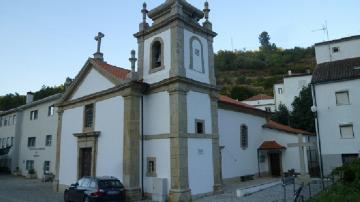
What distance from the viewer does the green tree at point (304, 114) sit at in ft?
125

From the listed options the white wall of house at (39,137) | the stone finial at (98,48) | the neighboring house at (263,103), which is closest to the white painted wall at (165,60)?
the stone finial at (98,48)

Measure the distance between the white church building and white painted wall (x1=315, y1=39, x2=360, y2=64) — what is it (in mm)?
13134

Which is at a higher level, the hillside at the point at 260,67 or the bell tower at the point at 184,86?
the hillside at the point at 260,67

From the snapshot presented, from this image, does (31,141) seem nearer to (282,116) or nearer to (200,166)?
(200,166)

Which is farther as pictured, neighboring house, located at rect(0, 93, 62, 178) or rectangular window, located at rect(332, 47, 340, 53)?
neighboring house, located at rect(0, 93, 62, 178)

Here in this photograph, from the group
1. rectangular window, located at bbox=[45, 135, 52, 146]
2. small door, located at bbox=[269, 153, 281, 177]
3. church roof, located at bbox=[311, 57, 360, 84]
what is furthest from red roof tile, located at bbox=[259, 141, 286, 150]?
rectangular window, located at bbox=[45, 135, 52, 146]

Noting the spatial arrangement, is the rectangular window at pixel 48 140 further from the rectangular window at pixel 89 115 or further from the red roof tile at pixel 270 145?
the red roof tile at pixel 270 145

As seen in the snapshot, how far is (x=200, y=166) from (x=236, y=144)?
24.7ft

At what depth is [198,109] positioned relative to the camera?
18.1 meters

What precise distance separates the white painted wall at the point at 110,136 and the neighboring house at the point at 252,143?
7.65 metres

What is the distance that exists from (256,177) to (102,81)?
48.0ft

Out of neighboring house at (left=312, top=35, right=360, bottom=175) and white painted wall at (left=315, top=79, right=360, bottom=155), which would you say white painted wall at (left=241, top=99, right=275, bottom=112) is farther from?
white painted wall at (left=315, top=79, right=360, bottom=155)

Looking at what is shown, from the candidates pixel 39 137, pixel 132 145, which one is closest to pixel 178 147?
pixel 132 145

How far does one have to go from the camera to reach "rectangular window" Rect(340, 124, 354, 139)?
22797 mm
